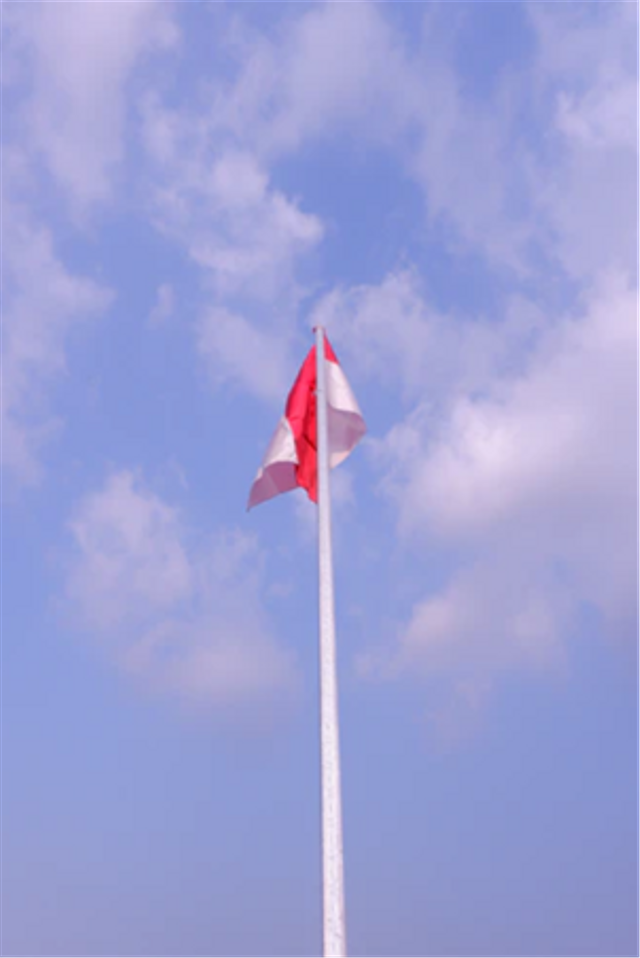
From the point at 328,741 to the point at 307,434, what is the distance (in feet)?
20.3

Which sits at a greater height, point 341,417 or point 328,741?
point 341,417

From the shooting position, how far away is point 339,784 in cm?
1464

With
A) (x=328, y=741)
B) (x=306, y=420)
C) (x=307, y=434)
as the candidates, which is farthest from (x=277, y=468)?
(x=328, y=741)

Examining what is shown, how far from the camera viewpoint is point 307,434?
19.0 meters

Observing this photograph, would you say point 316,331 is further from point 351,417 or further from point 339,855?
point 339,855

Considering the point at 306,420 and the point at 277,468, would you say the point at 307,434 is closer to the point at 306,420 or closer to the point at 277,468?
the point at 306,420

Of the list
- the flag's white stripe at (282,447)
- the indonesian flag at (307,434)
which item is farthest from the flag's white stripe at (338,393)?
the flag's white stripe at (282,447)

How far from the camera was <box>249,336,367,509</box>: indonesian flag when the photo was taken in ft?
61.3

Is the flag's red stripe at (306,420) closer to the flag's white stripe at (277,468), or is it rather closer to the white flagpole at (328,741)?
the flag's white stripe at (277,468)

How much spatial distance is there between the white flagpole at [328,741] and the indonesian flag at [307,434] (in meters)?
1.12

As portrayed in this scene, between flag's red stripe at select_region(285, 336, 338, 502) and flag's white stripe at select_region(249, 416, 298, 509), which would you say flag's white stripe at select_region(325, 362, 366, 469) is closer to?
flag's red stripe at select_region(285, 336, 338, 502)

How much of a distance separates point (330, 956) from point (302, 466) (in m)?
8.45

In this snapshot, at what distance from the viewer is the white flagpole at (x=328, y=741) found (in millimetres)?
Answer: 13797

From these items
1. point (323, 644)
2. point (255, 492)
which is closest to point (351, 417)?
point (255, 492)
